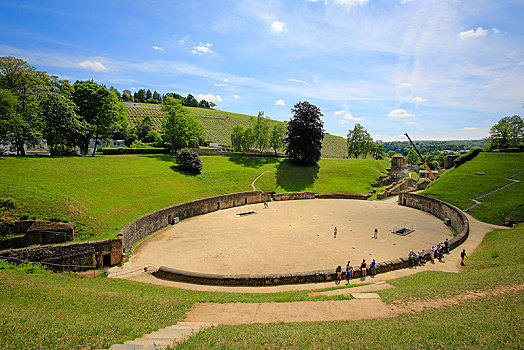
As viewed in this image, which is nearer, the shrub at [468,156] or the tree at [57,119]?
the tree at [57,119]

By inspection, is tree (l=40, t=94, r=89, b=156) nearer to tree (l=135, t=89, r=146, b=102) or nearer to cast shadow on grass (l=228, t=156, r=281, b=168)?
cast shadow on grass (l=228, t=156, r=281, b=168)

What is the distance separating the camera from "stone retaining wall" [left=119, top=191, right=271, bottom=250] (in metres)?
20.7

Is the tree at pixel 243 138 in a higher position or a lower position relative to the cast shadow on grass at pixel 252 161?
higher

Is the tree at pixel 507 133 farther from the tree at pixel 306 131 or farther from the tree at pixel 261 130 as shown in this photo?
the tree at pixel 261 130

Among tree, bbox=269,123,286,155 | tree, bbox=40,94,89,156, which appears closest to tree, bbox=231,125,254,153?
tree, bbox=269,123,286,155

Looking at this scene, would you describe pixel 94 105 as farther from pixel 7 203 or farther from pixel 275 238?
pixel 275 238

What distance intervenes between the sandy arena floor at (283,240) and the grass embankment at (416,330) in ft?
23.5

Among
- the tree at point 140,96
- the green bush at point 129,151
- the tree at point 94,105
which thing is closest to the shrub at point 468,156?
the green bush at point 129,151

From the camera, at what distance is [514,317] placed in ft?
26.1

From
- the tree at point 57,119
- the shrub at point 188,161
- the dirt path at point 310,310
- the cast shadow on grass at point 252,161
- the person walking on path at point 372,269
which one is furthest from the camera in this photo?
the cast shadow on grass at point 252,161

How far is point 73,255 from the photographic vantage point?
52.2 ft

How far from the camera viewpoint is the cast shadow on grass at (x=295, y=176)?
44.3 metres

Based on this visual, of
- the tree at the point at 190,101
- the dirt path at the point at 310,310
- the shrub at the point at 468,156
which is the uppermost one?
the tree at the point at 190,101

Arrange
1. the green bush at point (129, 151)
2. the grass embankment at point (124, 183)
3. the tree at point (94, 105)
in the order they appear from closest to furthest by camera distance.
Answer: the grass embankment at point (124, 183)
the tree at point (94, 105)
the green bush at point (129, 151)
